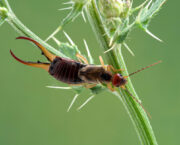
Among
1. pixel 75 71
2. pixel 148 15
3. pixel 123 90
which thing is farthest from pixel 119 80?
pixel 148 15

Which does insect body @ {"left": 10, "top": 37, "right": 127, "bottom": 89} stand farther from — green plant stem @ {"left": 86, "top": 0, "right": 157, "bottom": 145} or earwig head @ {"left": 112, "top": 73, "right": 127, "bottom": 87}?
green plant stem @ {"left": 86, "top": 0, "right": 157, "bottom": 145}

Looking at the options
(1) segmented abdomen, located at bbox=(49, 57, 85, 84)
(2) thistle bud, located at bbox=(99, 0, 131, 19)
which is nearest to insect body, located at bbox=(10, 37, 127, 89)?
(1) segmented abdomen, located at bbox=(49, 57, 85, 84)

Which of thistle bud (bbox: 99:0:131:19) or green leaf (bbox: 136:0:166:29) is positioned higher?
thistle bud (bbox: 99:0:131:19)

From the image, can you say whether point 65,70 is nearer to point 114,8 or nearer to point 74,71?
point 74,71

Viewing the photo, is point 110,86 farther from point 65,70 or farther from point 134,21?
point 134,21

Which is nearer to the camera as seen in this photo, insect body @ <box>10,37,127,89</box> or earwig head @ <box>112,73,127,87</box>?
earwig head @ <box>112,73,127,87</box>

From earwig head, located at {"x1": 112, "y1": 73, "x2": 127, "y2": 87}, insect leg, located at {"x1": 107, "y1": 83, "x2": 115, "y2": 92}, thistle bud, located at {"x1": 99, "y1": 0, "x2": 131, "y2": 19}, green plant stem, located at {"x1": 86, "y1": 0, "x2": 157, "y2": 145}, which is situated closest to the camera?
thistle bud, located at {"x1": 99, "y1": 0, "x2": 131, "y2": 19}

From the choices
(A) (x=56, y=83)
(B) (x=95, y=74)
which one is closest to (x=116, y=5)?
(B) (x=95, y=74)

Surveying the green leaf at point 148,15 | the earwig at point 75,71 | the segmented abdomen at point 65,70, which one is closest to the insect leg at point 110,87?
the earwig at point 75,71
